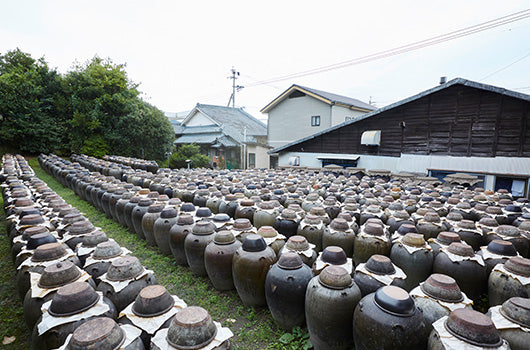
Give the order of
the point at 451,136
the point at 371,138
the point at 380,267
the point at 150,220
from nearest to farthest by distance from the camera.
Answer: the point at 380,267 → the point at 150,220 → the point at 451,136 → the point at 371,138

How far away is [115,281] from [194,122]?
29.4m

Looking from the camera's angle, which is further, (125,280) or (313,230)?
(313,230)

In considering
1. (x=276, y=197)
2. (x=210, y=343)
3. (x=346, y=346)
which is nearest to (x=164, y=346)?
(x=210, y=343)

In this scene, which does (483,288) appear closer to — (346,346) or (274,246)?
(346,346)

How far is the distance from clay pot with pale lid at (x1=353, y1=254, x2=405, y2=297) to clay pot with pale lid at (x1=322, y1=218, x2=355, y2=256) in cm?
159

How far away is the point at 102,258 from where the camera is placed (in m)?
3.95

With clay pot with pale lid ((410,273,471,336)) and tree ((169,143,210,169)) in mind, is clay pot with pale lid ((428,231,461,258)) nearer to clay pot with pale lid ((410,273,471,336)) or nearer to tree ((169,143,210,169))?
clay pot with pale lid ((410,273,471,336))

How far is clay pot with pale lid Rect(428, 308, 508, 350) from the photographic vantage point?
229 cm

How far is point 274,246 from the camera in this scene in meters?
4.77

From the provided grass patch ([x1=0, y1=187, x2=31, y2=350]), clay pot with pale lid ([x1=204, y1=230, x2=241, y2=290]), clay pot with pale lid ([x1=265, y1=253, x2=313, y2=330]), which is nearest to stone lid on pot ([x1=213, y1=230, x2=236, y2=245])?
clay pot with pale lid ([x1=204, y1=230, x2=241, y2=290])

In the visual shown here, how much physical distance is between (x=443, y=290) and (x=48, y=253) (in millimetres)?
5239

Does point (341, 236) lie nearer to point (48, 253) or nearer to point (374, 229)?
point (374, 229)

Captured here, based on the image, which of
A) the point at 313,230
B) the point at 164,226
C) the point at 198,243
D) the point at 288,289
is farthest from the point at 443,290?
the point at 164,226

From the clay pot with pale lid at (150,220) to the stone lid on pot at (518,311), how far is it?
6.50 m
